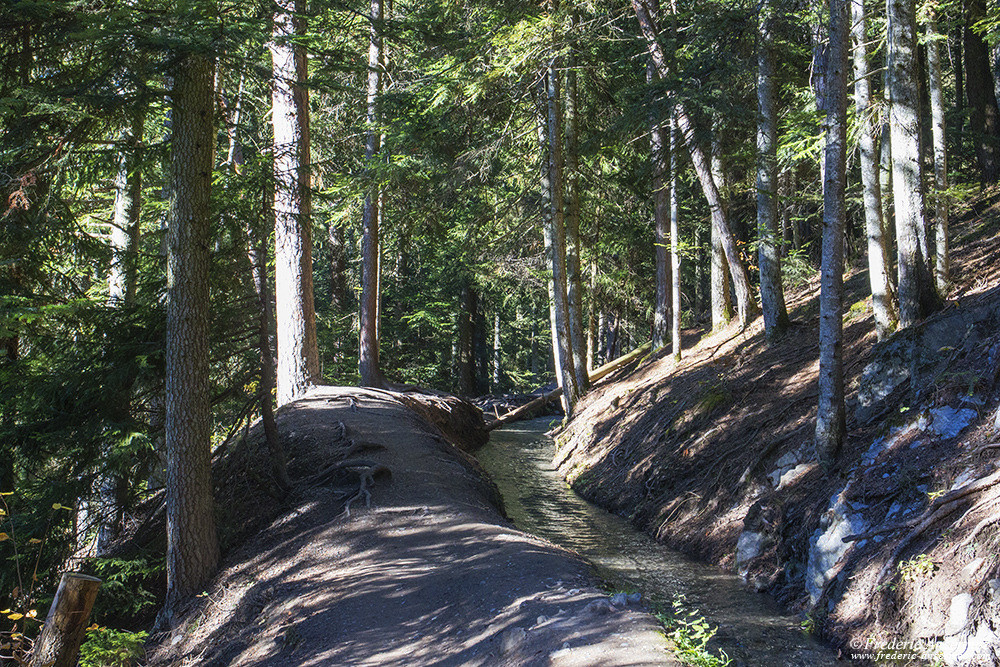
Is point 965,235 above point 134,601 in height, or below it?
above

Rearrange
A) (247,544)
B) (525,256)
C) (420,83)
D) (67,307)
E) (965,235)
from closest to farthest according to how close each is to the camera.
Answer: (67,307), (247,544), (965,235), (420,83), (525,256)

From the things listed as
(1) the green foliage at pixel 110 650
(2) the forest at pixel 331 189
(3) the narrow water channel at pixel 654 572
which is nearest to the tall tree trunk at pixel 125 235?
(2) the forest at pixel 331 189

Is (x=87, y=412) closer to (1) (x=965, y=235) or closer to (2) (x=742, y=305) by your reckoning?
(2) (x=742, y=305)

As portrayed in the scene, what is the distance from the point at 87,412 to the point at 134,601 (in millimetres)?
2594

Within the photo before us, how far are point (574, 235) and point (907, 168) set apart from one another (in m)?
10.3

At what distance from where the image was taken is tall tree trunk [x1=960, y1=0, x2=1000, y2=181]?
16.3 meters

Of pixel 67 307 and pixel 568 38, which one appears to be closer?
pixel 67 307

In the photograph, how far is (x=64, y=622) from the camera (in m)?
4.95

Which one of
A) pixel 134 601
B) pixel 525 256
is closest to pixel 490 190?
pixel 525 256

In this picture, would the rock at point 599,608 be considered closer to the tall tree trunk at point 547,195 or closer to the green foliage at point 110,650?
the green foliage at point 110,650

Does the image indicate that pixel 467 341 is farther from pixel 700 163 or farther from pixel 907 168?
pixel 907 168

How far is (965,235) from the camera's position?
1354 centimetres

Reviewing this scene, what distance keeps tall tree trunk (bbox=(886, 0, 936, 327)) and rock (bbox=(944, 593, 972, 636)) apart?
4710mm

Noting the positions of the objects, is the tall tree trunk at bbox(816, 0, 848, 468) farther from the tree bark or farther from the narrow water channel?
the tree bark
